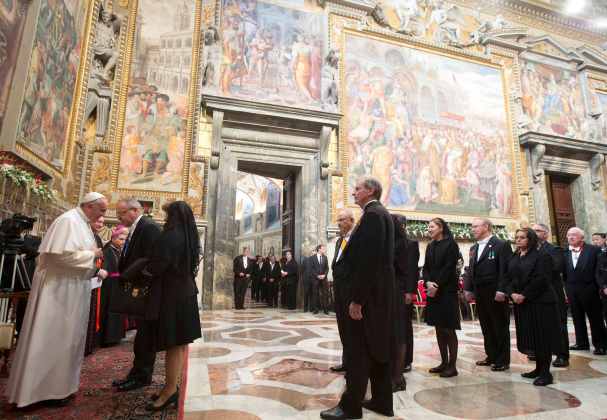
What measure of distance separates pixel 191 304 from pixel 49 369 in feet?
3.49

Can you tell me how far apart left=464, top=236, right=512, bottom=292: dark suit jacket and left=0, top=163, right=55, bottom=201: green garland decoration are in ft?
20.4

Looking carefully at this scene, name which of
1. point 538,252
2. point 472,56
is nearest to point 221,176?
point 538,252

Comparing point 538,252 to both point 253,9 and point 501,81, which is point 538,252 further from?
point 501,81

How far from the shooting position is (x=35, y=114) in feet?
19.0

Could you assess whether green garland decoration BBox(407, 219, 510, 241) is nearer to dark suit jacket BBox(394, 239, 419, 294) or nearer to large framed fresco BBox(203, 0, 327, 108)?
large framed fresco BBox(203, 0, 327, 108)

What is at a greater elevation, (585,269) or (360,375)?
(585,269)

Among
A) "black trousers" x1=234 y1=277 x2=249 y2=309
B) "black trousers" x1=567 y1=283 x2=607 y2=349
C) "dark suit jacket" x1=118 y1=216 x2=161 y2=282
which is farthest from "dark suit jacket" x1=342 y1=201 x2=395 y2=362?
"black trousers" x1=234 y1=277 x2=249 y2=309

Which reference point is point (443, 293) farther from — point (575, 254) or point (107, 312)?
point (107, 312)

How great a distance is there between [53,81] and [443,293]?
23.6 ft

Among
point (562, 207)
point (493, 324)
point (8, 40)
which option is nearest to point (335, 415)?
point (493, 324)

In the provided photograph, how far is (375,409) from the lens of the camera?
2475mm

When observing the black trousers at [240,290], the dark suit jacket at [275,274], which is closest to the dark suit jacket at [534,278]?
the black trousers at [240,290]

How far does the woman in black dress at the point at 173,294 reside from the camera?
8.08 feet

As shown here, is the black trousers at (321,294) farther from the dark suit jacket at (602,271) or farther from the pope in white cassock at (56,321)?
the pope in white cassock at (56,321)
